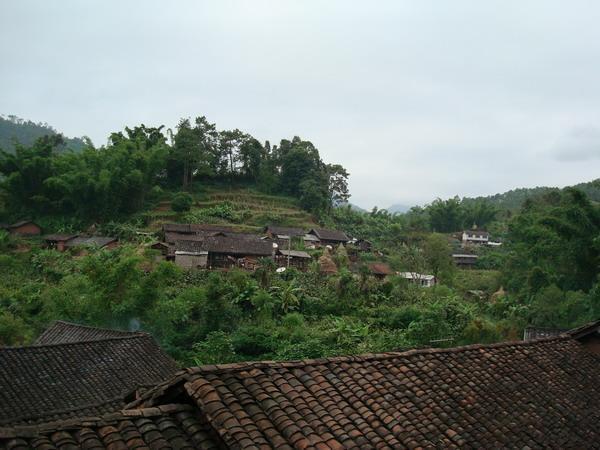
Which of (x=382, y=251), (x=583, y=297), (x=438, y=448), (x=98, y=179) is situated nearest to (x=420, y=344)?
(x=583, y=297)

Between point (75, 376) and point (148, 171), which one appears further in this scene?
point (148, 171)

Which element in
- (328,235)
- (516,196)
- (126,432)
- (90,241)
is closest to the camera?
(126,432)

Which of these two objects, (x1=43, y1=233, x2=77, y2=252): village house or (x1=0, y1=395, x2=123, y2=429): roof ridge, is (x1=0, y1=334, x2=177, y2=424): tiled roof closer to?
(x1=0, y1=395, x2=123, y2=429): roof ridge

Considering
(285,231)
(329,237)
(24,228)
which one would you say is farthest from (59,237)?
(329,237)

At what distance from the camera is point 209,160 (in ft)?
157

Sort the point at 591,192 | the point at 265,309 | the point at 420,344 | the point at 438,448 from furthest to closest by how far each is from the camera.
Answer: the point at 591,192 → the point at 265,309 → the point at 420,344 → the point at 438,448

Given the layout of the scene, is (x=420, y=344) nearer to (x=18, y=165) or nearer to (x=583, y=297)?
(x=583, y=297)

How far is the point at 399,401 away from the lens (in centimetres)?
471

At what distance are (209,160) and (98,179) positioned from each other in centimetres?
1277


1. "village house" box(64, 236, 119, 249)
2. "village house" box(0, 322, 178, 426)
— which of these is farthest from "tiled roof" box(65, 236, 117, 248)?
"village house" box(0, 322, 178, 426)

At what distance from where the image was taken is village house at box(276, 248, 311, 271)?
34.1 m

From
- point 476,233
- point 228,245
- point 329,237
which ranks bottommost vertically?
point 228,245

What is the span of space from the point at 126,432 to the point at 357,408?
2.04m

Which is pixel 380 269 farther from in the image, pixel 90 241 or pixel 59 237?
pixel 59 237
